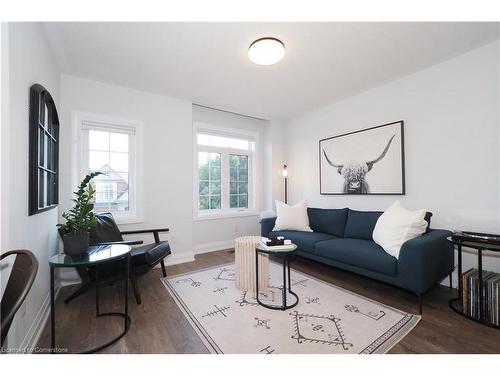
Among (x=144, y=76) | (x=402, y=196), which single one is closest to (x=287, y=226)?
(x=402, y=196)

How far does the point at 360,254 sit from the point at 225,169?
8.97 feet

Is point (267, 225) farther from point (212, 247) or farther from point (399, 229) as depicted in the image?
point (399, 229)

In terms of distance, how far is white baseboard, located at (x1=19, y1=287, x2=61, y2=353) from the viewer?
1527 mm

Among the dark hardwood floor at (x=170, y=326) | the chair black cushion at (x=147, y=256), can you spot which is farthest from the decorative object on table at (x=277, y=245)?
the chair black cushion at (x=147, y=256)

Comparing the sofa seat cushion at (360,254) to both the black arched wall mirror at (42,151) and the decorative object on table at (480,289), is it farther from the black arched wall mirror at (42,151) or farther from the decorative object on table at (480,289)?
the black arched wall mirror at (42,151)

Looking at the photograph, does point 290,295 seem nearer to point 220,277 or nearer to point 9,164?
point 220,277

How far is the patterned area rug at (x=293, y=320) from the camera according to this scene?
1.58 metres

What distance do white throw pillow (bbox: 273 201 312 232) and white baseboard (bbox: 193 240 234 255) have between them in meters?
1.13

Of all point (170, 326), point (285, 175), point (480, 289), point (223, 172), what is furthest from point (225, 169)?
point (480, 289)

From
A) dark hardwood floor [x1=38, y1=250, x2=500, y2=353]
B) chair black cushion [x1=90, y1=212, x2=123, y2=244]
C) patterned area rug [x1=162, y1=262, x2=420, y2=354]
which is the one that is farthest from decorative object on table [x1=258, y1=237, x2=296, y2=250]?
chair black cushion [x1=90, y1=212, x2=123, y2=244]

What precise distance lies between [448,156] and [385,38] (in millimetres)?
1458

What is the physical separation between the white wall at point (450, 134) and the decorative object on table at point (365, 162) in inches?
3.9

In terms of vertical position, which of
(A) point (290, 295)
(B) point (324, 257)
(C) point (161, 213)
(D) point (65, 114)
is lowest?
(A) point (290, 295)

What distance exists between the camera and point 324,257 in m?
2.77
